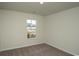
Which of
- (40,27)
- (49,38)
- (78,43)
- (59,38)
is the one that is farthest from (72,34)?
(40,27)

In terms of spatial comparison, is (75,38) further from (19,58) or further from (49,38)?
(19,58)

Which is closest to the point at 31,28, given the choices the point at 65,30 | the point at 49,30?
the point at 49,30

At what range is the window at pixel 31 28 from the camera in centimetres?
523

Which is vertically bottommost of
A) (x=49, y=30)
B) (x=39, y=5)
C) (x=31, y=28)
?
(x=49, y=30)

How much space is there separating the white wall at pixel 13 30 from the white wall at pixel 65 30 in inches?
54.6

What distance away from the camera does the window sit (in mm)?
5233

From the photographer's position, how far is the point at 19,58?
79 cm

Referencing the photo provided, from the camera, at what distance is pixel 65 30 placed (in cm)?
402

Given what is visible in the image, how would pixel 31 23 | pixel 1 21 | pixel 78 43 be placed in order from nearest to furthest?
pixel 78 43 → pixel 1 21 → pixel 31 23

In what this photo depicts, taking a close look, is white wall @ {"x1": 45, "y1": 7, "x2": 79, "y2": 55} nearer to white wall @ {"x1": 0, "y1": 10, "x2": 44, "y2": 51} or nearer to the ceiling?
the ceiling

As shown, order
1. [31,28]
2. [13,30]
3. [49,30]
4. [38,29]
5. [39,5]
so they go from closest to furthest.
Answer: [39,5], [13,30], [31,28], [49,30], [38,29]

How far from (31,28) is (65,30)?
2.29 metres

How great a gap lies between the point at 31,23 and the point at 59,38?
6.89ft

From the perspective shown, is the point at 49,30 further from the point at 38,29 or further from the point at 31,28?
the point at 31,28
